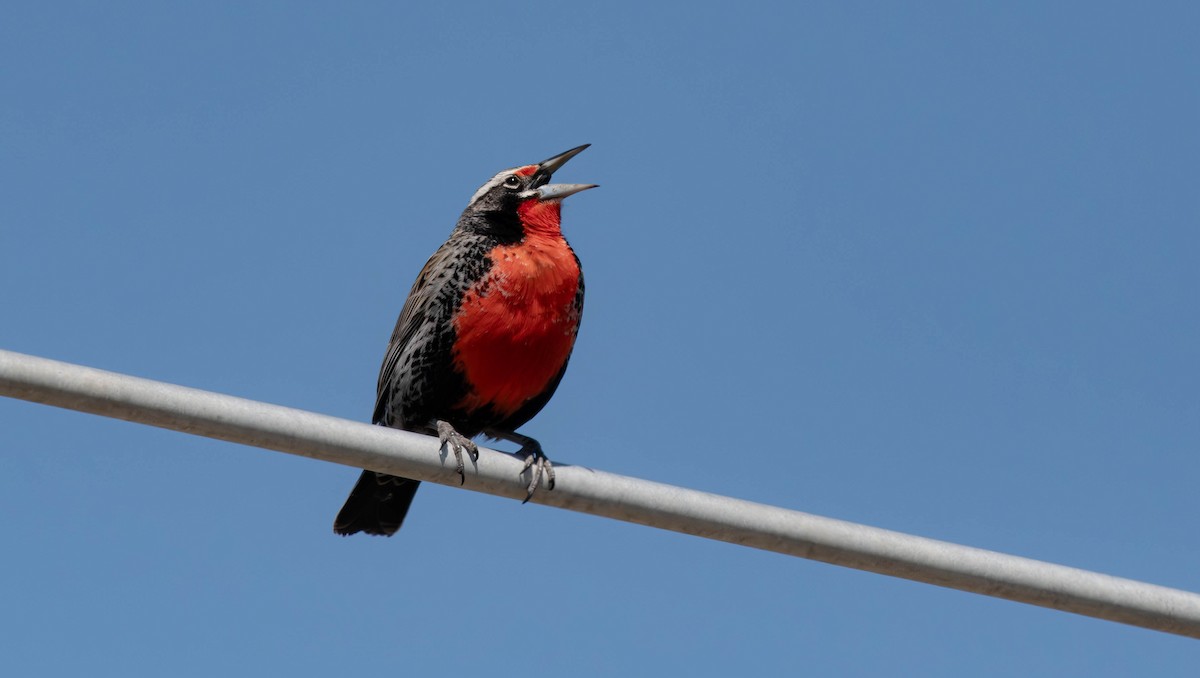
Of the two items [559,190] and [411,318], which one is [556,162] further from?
[411,318]

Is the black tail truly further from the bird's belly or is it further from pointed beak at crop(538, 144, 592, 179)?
pointed beak at crop(538, 144, 592, 179)

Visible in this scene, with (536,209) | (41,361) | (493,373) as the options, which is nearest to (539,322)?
(493,373)

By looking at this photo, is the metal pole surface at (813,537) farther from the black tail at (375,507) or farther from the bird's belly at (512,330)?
the black tail at (375,507)

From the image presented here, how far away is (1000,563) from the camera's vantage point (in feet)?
12.7

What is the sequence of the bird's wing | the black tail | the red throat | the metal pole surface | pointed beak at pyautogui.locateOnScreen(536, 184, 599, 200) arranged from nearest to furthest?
the metal pole surface, the red throat, the bird's wing, the black tail, pointed beak at pyautogui.locateOnScreen(536, 184, 599, 200)

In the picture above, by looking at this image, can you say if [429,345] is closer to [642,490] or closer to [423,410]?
[423,410]

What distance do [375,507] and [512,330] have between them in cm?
116

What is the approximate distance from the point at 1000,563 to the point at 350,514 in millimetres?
3955

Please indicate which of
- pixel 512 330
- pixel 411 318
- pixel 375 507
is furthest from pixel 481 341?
pixel 375 507

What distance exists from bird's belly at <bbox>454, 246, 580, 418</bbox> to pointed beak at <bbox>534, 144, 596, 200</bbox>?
66 cm

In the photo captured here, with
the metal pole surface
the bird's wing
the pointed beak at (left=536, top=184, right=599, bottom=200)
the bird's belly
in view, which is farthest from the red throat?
the metal pole surface

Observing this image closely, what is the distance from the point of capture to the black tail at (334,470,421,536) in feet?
23.2

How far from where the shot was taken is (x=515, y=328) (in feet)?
22.0

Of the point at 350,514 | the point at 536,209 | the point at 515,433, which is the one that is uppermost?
the point at 536,209
